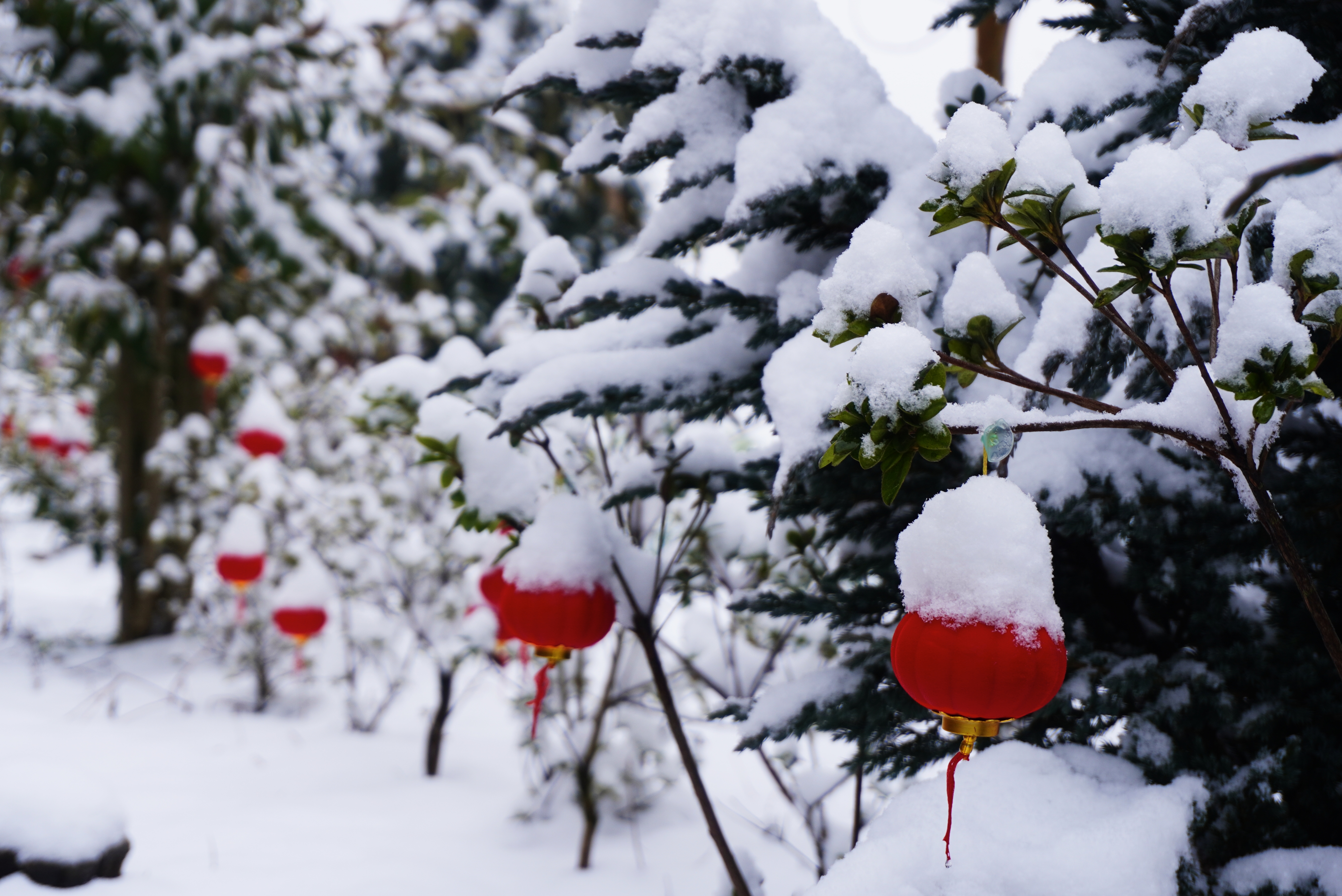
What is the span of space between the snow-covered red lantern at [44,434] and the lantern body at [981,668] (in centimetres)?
529

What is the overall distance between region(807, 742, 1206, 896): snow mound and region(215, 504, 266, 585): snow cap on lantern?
2594mm

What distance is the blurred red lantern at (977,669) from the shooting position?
0.66 metres

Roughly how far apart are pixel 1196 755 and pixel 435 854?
194cm

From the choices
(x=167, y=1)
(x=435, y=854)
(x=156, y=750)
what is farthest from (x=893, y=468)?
(x=167, y=1)

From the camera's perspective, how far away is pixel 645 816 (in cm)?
276

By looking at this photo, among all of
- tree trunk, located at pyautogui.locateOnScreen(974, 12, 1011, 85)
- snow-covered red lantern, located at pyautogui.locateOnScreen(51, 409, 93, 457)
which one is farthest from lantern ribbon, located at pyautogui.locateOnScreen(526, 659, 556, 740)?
snow-covered red lantern, located at pyautogui.locateOnScreen(51, 409, 93, 457)

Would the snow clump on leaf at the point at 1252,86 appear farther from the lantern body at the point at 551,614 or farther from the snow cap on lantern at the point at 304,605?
the snow cap on lantern at the point at 304,605

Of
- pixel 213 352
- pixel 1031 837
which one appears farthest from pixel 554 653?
pixel 213 352

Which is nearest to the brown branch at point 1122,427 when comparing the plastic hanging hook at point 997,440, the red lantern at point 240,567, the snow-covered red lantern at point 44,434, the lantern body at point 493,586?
the plastic hanging hook at point 997,440

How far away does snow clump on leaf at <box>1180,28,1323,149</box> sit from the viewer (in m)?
0.72

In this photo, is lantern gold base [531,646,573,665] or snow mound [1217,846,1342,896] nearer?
snow mound [1217,846,1342,896]

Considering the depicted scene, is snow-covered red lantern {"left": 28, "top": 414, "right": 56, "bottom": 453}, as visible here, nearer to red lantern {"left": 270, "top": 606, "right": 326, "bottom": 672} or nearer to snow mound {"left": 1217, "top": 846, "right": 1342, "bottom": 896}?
red lantern {"left": 270, "top": 606, "right": 326, "bottom": 672}

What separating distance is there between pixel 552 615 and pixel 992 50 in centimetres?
149

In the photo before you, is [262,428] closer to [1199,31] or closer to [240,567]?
[240,567]
